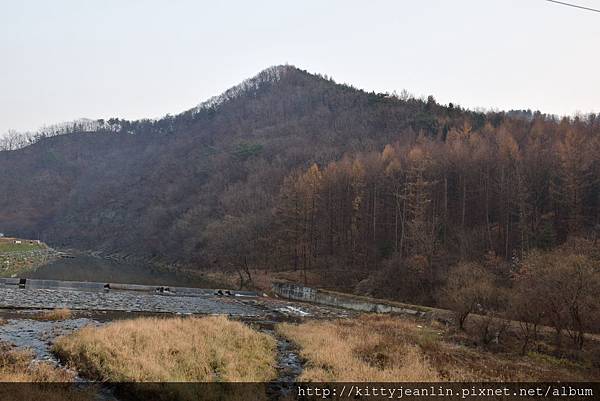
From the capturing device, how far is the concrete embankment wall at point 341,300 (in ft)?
137

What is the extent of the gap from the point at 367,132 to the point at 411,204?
79.5m

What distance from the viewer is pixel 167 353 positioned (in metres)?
18.0

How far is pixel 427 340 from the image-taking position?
25.4 meters

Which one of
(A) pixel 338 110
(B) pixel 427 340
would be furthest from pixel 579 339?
(A) pixel 338 110

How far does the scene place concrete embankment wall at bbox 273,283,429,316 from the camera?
41759 mm

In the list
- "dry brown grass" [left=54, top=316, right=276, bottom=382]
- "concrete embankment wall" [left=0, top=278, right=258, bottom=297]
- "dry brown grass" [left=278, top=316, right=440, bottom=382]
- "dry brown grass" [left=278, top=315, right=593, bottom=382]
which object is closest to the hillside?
"concrete embankment wall" [left=0, top=278, right=258, bottom=297]

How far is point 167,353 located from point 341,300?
107 feet

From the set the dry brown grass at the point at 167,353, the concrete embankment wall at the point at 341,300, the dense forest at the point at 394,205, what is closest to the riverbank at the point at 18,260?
the dense forest at the point at 394,205

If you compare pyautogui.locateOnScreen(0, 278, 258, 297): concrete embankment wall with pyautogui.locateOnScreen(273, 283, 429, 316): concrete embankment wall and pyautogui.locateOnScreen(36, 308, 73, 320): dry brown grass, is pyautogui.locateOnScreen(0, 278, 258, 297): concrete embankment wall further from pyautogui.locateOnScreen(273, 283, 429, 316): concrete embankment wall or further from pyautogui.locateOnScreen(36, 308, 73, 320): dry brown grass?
pyautogui.locateOnScreen(36, 308, 73, 320): dry brown grass

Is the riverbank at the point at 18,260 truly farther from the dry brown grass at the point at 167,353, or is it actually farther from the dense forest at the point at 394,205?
the dry brown grass at the point at 167,353

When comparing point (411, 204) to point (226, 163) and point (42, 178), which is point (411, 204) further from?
point (42, 178)

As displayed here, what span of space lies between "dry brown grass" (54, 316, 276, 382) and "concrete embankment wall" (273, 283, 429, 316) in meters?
21.0

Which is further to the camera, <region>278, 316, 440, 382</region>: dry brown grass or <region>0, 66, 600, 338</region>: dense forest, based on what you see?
<region>0, 66, 600, 338</region>: dense forest

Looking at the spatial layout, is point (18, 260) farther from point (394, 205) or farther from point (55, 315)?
point (394, 205)
